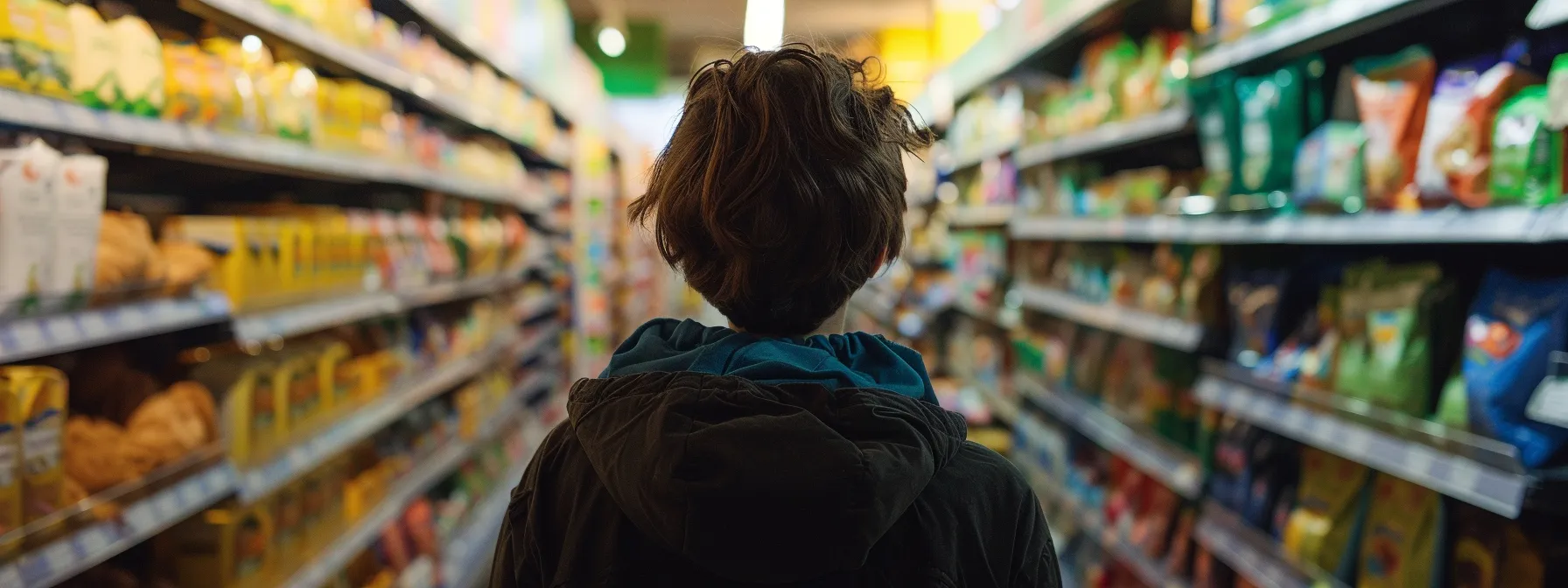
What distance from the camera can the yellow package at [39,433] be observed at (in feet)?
4.83

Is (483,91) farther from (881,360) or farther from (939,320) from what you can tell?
(881,360)

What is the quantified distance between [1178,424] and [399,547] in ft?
8.27

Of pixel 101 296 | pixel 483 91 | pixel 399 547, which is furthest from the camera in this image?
pixel 483 91

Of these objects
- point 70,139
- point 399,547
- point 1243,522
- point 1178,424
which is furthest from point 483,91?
point 1243,522

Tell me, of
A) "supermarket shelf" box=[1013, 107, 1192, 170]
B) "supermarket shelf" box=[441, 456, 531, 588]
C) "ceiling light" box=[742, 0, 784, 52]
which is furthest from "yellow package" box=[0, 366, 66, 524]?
"ceiling light" box=[742, 0, 784, 52]

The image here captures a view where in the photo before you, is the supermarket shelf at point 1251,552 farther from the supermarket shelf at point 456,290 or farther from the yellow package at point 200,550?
the supermarket shelf at point 456,290

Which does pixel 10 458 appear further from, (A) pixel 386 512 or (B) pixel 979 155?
(B) pixel 979 155

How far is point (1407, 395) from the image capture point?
179 cm

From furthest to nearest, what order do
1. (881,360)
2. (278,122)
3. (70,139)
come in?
(278,122) < (70,139) < (881,360)

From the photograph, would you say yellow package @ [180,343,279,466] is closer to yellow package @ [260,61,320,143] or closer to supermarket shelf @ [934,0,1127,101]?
yellow package @ [260,61,320,143]

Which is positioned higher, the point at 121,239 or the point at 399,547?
the point at 121,239

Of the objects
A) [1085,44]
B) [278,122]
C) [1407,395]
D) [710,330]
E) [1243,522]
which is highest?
[1085,44]

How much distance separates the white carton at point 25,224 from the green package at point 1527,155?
2236 millimetres

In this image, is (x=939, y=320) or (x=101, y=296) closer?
(x=101, y=296)
